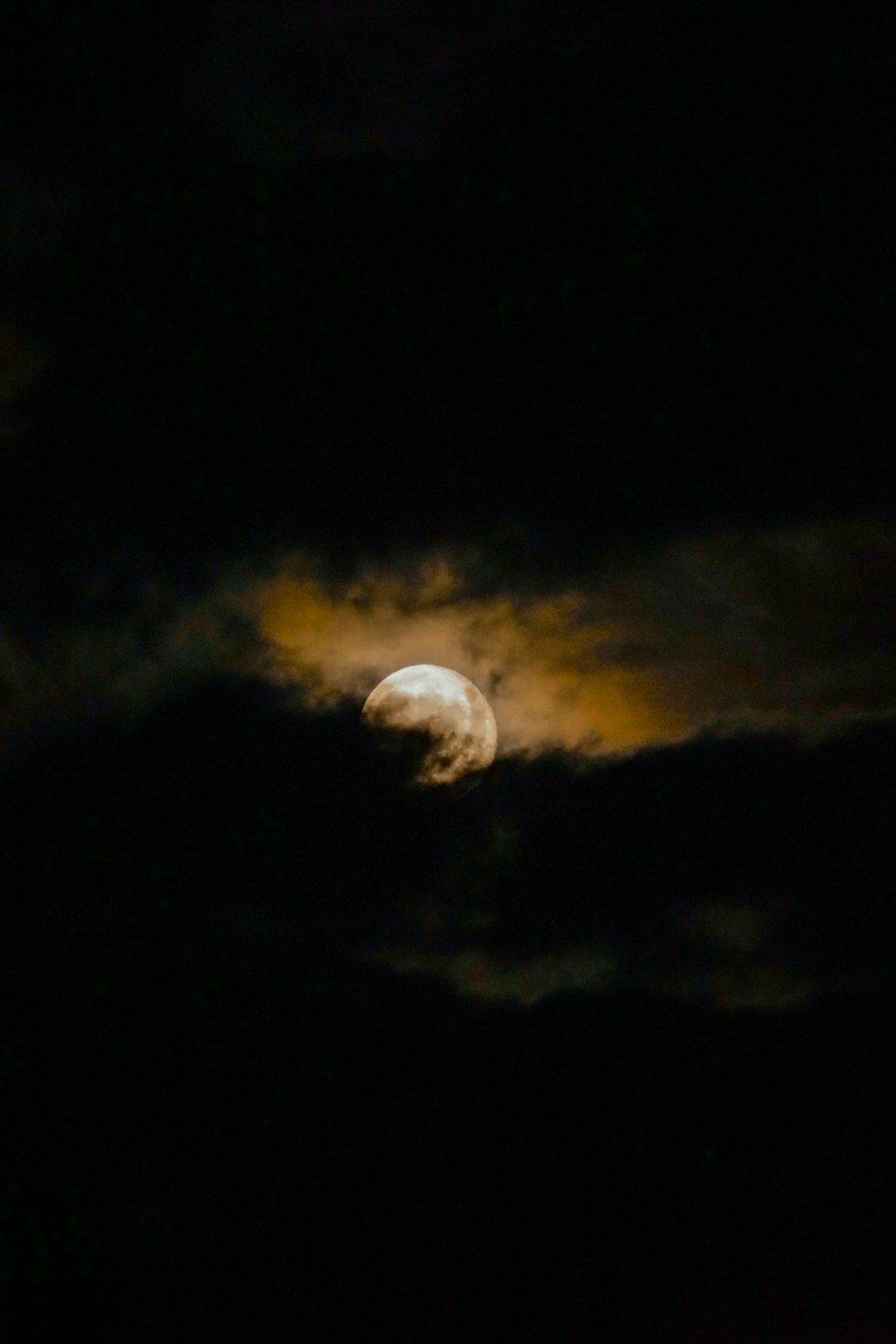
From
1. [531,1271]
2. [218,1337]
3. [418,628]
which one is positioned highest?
[418,628]

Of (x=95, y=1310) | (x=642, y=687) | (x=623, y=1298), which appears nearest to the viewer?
(x=642, y=687)

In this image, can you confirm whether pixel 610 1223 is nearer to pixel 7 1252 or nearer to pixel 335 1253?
pixel 335 1253

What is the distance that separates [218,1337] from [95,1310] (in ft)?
1.68

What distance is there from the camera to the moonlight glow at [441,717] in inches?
122

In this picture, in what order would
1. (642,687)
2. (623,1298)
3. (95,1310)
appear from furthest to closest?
1. (623,1298)
2. (95,1310)
3. (642,687)

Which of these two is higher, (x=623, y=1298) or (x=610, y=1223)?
(x=610, y=1223)

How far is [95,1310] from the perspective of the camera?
326cm

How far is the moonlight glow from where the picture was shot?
3094mm

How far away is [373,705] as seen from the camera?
311cm

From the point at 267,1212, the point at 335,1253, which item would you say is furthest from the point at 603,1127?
the point at 267,1212

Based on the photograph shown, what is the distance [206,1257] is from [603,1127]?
1.77 meters

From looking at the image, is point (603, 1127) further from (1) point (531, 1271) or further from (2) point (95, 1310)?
(2) point (95, 1310)

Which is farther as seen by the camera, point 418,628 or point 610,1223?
point 610,1223

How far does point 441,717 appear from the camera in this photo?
3092 mm
